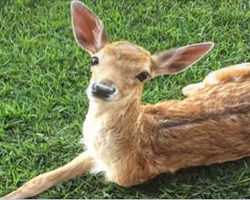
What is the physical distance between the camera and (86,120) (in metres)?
1.34

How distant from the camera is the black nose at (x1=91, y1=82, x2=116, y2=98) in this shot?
1189 mm

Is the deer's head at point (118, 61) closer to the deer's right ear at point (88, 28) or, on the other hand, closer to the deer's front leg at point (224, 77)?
the deer's right ear at point (88, 28)

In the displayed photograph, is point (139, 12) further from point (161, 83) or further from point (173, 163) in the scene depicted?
point (173, 163)

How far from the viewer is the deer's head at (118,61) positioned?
1.21m

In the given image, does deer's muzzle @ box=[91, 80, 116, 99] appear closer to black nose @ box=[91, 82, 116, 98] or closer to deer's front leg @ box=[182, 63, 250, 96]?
black nose @ box=[91, 82, 116, 98]

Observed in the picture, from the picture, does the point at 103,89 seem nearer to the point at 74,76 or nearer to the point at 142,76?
the point at 142,76

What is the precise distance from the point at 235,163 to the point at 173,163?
0.14 metres

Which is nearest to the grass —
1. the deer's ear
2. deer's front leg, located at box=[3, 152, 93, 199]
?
deer's front leg, located at box=[3, 152, 93, 199]

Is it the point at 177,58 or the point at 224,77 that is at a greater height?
the point at 177,58

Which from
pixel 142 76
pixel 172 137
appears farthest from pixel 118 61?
pixel 172 137

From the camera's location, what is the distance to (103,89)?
1.19 m

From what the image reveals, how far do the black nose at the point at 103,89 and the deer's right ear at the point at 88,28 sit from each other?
4.2 inches

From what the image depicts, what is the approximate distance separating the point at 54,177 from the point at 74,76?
25 centimetres

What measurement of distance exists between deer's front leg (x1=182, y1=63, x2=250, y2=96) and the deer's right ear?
260 millimetres
